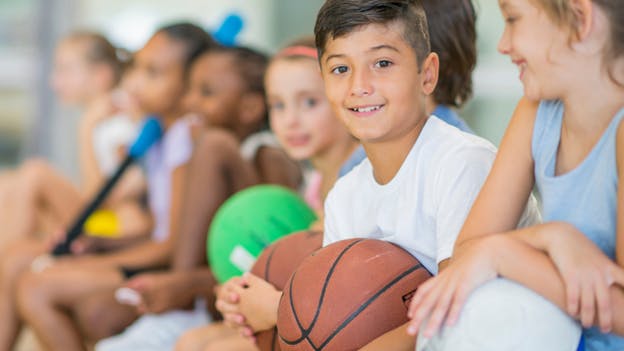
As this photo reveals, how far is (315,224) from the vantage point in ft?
6.12

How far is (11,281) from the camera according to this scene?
2.53 metres

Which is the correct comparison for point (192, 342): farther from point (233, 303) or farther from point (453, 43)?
point (453, 43)

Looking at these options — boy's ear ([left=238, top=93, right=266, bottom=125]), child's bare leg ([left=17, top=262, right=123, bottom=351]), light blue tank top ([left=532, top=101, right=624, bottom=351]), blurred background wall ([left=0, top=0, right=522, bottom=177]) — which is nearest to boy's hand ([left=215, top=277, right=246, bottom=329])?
light blue tank top ([left=532, top=101, right=624, bottom=351])

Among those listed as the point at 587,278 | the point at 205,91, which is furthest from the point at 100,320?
the point at 587,278

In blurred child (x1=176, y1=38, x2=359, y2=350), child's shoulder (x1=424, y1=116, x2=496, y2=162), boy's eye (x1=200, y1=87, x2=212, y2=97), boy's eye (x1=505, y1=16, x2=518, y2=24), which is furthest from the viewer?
boy's eye (x1=200, y1=87, x2=212, y2=97)

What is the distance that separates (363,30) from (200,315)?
1135mm

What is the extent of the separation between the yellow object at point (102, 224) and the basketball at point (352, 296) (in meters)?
1.63

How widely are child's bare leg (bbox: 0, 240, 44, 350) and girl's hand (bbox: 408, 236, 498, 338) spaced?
171 centimetres

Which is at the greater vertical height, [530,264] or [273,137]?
[530,264]

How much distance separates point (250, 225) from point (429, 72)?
0.70m

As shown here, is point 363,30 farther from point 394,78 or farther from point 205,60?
point 205,60

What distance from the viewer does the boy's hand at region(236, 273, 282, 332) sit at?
1461 mm

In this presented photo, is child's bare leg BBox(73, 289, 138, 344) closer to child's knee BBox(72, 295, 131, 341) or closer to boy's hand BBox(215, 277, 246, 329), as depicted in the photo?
child's knee BBox(72, 295, 131, 341)

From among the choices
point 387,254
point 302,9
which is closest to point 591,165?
point 387,254
